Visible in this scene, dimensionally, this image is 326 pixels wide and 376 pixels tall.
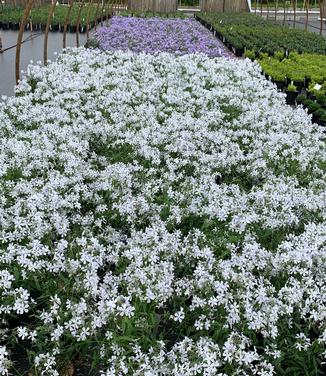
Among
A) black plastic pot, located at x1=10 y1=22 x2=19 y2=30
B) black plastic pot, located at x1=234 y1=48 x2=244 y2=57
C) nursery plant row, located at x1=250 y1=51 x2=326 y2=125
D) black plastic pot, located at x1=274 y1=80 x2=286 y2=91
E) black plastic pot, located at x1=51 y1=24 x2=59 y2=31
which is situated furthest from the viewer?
black plastic pot, located at x1=51 y1=24 x2=59 y2=31

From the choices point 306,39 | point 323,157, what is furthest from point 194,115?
point 306,39

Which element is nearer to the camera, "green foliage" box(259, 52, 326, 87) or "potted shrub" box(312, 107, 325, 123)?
"potted shrub" box(312, 107, 325, 123)

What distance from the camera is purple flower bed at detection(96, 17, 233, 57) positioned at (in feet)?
54.7

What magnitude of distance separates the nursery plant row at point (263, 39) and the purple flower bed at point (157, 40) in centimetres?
131

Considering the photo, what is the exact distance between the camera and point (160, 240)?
436 cm

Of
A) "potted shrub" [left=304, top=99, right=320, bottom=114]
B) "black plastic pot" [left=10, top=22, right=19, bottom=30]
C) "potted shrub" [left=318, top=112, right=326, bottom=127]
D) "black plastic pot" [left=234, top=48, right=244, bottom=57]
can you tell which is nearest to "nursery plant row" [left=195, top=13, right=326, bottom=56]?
"black plastic pot" [left=234, top=48, right=244, bottom=57]

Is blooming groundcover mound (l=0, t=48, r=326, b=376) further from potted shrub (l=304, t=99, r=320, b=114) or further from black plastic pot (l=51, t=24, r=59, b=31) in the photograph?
black plastic pot (l=51, t=24, r=59, b=31)

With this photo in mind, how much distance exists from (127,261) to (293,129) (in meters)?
4.73

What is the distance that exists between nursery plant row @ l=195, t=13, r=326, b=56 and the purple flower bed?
4.28 feet

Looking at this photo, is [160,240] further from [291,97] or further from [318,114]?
[291,97]

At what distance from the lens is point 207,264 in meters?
3.89

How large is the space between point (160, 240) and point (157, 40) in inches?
588

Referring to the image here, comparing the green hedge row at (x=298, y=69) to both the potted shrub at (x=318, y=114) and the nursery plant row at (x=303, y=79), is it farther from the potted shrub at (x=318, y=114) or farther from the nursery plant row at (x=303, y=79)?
the potted shrub at (x=318, y=114)

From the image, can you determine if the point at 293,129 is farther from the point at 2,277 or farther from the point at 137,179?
the point at 2,277
